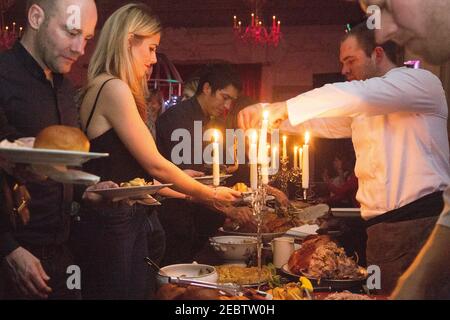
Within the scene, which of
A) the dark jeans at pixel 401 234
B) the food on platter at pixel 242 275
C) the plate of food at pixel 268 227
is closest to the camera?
the food on platter at pixel 242 275

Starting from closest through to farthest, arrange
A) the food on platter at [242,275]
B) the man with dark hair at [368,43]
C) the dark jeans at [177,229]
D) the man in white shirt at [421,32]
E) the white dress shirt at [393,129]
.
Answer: the man in white shirt at [421,32] → the food on platter at [242,275] → the white dress shirt at [393,129] → the man with dark hair at [368,43] → the dark jeans at [177,229]

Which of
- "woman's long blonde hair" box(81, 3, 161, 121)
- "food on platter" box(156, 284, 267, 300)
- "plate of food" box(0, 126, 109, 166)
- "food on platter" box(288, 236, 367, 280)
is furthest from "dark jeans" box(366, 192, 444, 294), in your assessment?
"plate of food" box(0, 126, 109, 166)

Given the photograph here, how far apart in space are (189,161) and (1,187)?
1755mm

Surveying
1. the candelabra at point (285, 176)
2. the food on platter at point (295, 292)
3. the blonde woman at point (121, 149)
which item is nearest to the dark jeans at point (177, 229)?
the candelabra at point (285, 176)

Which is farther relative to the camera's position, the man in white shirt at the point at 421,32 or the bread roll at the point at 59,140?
the bread roll at the point at 59,140

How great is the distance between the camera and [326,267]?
152cm

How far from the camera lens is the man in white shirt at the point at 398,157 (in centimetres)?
166

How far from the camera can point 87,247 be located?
1.68 meters

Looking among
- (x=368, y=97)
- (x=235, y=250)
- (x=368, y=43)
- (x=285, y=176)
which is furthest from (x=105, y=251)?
(x=285, y=176)

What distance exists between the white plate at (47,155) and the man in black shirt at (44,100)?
0.35 metres

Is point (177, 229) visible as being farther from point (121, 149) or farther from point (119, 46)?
point (119, 46)

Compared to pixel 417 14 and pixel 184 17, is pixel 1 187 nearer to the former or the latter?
pixel 417 14

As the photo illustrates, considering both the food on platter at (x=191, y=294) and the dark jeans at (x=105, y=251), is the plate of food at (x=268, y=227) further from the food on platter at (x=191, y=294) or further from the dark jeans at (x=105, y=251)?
the food on platter at (x=191, y=294)

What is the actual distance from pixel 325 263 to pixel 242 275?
10.2 inches
